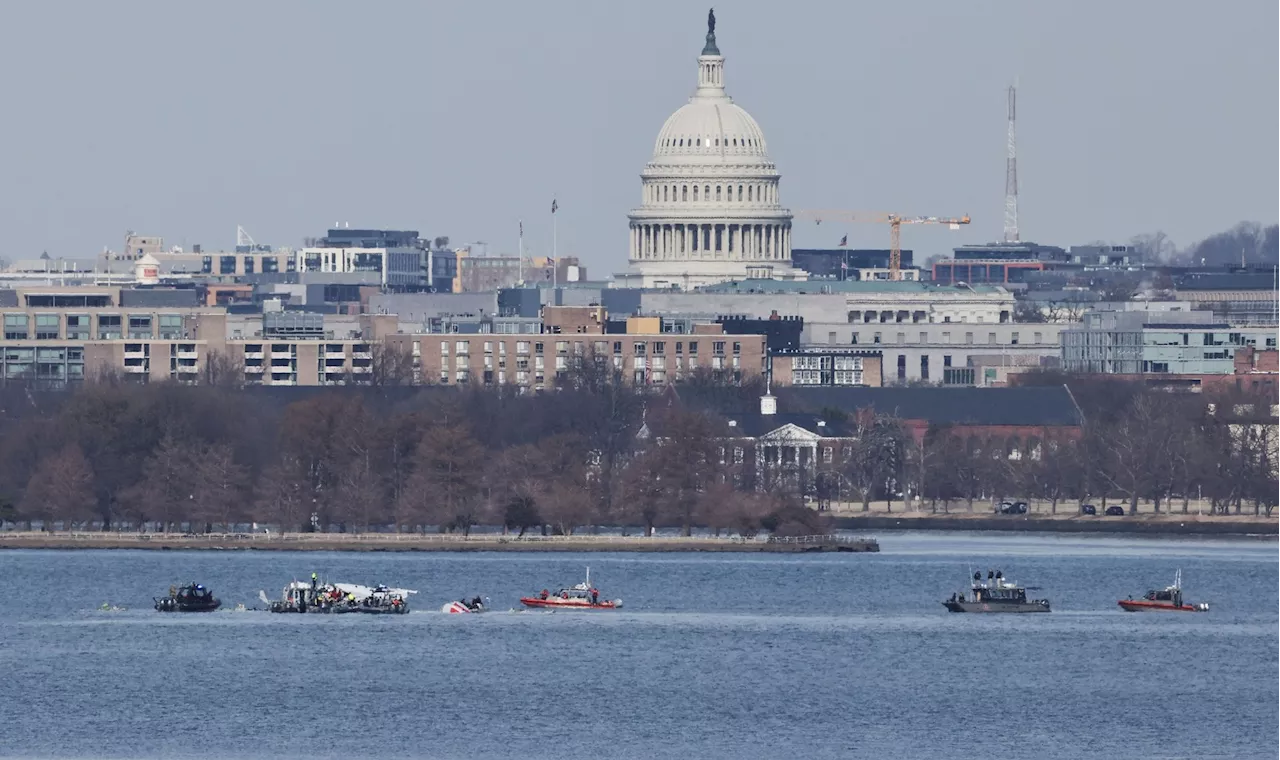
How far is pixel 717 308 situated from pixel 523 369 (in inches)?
769

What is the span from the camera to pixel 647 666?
263 ft

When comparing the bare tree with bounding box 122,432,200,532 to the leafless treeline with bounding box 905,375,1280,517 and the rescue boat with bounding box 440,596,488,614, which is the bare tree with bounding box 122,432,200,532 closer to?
the rescue boat with bounding box 440,596,488,614

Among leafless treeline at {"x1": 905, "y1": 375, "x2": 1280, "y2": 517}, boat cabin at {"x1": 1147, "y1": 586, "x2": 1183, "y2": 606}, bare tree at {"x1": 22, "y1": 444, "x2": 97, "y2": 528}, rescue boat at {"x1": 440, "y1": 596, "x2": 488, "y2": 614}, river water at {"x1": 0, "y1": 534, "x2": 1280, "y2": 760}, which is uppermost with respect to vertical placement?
leafless treeline at {"x1": 905, "y1": 375, "x2": 1280, "y2": 517}

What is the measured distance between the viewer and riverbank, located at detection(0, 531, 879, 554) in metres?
108

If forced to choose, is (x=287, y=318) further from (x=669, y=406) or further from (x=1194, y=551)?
(x=1194, y=551)

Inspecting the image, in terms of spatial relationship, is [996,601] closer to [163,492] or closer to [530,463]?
[530,463]

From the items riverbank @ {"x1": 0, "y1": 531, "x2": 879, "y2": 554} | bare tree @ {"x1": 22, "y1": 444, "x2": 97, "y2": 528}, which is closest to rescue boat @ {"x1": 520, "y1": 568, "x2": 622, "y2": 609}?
riverbank @ {"x1": 0, "y1": 531, "x2": 879, "y2": 554}

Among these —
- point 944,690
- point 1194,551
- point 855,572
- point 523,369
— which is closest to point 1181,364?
point 523,369

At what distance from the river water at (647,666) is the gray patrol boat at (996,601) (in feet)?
1.25

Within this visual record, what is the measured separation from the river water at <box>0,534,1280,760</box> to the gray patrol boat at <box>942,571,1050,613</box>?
0.38m

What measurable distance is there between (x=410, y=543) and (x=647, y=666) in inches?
1137

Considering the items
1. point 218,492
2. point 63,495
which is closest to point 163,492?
point 218,492

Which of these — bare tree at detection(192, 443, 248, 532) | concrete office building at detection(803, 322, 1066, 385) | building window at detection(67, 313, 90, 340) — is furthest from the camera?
concrete office building at detection(803, 322, 1066, 385)

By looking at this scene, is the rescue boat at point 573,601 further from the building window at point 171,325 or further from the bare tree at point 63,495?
the building window at point 171,325
